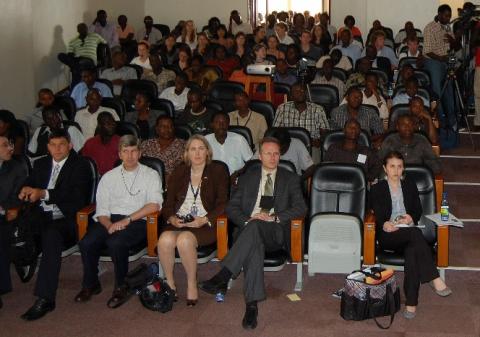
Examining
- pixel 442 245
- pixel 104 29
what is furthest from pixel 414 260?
pixel 104 29

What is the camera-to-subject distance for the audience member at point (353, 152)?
767 centimetres

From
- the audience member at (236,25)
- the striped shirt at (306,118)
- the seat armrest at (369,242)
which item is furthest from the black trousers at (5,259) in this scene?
the audience member at (236,25)

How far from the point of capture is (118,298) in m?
6.39

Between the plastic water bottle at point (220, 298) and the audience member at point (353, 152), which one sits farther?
the audience member at point (353, 152)

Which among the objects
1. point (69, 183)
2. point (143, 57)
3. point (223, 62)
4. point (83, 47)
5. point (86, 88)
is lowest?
point (69, 183)

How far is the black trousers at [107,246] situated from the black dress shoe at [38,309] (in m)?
0.35

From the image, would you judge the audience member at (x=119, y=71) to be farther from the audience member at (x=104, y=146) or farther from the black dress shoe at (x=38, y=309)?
the black dress shoe at (x=38, y=309)

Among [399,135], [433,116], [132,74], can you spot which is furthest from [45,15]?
[399,135]

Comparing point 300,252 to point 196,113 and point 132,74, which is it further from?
point 132,74

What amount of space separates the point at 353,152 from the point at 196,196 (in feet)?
5.53

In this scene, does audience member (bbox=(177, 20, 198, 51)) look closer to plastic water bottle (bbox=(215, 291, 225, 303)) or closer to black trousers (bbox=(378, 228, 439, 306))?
plastic water bottle (bbox=(215, 291, 225, 303))

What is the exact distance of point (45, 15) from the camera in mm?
13648

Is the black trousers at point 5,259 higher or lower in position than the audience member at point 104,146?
lower

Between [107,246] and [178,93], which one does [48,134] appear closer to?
[178,93]
